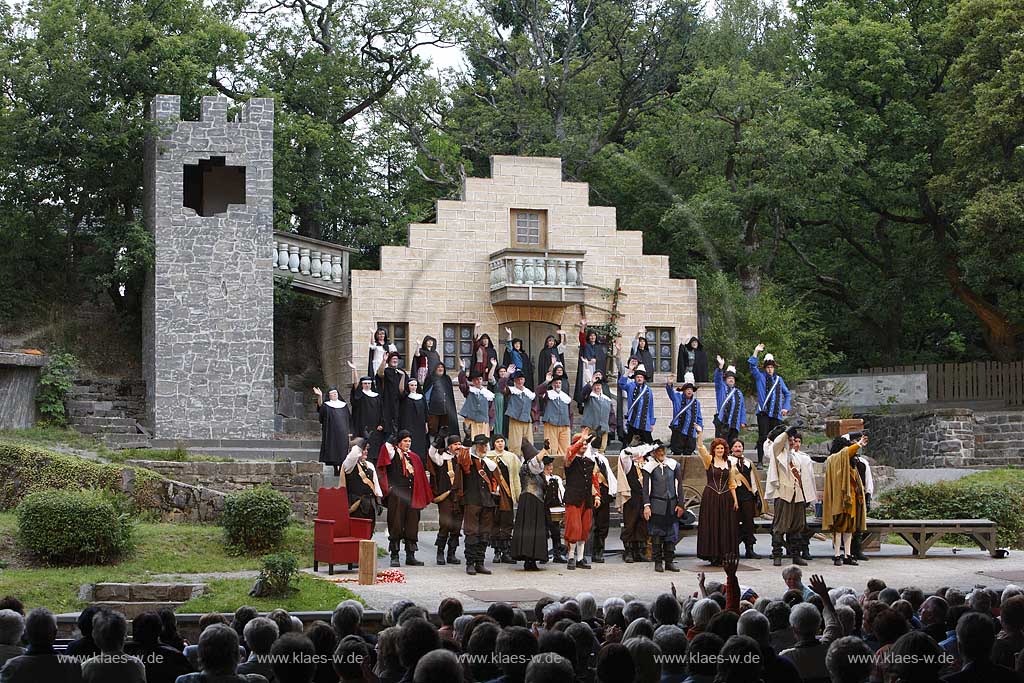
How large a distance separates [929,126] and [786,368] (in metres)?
6.81

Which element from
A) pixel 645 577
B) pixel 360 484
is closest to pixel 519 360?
pixel 360 484

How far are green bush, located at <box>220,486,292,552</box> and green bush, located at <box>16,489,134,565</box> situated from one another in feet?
4.73

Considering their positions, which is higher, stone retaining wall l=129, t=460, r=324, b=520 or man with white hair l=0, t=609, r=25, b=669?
stone retaining wall l=129, t=460, r=324, b=520

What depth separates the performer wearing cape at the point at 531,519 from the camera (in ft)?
59.0

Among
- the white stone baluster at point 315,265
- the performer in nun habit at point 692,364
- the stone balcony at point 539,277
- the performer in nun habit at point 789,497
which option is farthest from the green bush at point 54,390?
the performer in nun habit at point 789,497

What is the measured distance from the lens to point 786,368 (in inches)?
1287

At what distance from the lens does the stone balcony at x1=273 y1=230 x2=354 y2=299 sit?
2975 centimetres

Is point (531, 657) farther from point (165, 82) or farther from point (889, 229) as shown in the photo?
point (889, 229)

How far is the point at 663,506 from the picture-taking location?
1873 cm

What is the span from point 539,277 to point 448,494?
12945 millimetres

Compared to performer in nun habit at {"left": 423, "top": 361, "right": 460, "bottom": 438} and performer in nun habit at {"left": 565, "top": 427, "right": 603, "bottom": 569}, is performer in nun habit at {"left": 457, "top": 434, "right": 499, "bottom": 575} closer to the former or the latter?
performer in nun habit at {"left": 565, "top": 427, "right": 603, "bottom": 569}

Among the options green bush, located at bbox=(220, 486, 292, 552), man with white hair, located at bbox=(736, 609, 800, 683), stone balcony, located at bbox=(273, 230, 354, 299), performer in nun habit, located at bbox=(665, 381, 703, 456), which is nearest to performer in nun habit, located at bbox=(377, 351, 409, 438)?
performer in nun habit, located at bbox=(665, 381, 703, 456)

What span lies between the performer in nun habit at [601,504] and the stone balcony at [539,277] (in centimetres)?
1174

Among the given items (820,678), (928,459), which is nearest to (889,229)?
(928,459)
